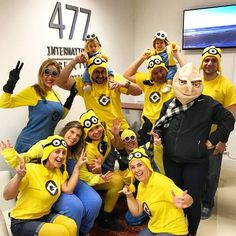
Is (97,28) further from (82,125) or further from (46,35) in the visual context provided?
(82,125)

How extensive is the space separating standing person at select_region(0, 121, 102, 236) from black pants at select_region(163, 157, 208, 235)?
603 mm

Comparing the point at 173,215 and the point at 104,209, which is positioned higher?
the point at 173,215

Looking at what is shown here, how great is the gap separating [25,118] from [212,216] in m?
2.00

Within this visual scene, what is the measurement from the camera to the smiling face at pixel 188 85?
190 centimetres

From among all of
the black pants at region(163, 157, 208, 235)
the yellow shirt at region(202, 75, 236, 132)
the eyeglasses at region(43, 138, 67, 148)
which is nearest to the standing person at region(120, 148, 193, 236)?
the black pants at region(163, 157, 208, 235)

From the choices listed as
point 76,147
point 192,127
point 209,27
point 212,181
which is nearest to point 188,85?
point 192,127

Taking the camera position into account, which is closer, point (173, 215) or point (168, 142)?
point (173, 215)

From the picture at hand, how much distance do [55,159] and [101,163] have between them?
601 mm

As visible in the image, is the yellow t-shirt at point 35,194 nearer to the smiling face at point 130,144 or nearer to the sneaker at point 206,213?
the smiling face at point 130,144

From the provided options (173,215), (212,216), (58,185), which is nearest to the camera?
Answer: (173,215)

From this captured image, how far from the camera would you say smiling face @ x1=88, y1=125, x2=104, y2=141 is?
7.64 feet

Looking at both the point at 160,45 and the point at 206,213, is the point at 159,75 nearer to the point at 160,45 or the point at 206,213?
the point at 160,45

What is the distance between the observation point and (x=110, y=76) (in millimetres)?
2619

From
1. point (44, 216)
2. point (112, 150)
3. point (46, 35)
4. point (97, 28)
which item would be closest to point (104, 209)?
point (112, 150)
